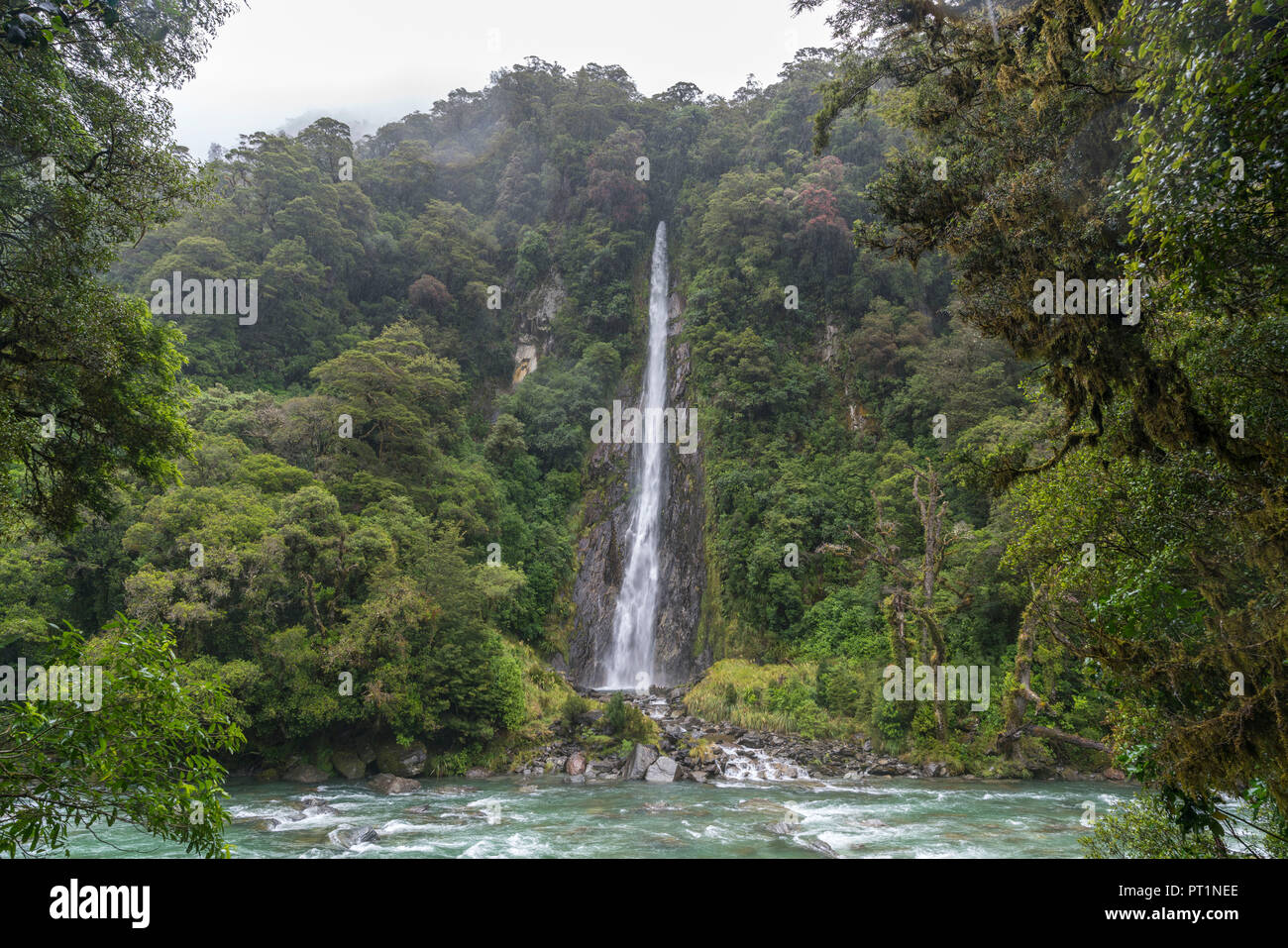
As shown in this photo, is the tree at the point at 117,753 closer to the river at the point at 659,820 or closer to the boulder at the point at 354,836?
the river at the point at 659,820

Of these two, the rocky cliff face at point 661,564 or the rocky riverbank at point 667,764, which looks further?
the rocky cliff face at point 661,564

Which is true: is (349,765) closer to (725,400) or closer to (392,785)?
(392,785)

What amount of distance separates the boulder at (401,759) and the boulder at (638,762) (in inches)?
215

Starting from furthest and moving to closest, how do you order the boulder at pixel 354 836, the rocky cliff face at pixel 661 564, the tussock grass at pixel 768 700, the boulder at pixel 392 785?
the rocky cliff face at pixel 661 564, the tussock grass at pixel 768 700, the boulder at pixel 392 785, the boulder at pixel 354 836

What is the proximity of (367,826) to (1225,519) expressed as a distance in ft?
46.9

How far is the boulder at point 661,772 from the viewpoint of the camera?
17297 millimetres

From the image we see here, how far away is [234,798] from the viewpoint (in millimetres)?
15648

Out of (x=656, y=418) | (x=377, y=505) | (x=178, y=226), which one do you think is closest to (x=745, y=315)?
(x=656, y=418)

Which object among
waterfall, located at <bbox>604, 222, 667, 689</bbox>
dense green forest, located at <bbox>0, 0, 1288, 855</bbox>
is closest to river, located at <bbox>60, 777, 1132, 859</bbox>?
dense green forest, located at <bbox>0, 0, 1288, 855</bbox>

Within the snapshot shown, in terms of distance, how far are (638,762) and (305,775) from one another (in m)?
8.62

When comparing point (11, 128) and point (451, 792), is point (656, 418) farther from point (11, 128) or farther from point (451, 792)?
point (11, 128)

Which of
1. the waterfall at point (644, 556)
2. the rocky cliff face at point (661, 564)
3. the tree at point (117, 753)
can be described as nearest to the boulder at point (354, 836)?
the tree at point (117, 753)

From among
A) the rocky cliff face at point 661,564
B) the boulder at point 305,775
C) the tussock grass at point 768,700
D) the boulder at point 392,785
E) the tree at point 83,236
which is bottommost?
the boulder at point 305,775

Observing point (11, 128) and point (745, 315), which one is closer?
point (11, 128)
